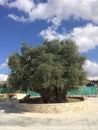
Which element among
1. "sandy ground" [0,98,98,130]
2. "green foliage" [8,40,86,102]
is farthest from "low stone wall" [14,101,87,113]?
"green foliage" [8,40,86,102]

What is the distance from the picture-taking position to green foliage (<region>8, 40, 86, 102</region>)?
23703 millimetres

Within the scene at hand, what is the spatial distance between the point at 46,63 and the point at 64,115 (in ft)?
14.8

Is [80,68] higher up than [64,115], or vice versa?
[80,68]

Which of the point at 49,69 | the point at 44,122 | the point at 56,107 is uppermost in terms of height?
the point at 49,69

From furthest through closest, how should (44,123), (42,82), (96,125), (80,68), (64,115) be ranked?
(80,68), (42,82), (64,115), (44,123), (96,125)

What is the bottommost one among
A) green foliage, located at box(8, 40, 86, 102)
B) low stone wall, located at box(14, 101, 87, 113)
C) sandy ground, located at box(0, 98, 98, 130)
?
sandy ground, located at box(0, 98, 98, 130)

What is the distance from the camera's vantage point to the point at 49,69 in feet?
76.9

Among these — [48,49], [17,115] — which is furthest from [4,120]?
[48,49]

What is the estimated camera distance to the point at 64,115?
2212cm

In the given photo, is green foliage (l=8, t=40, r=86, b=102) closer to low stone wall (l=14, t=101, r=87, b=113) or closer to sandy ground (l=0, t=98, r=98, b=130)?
low stone wall (l=14, t=101, r=87, b=113)

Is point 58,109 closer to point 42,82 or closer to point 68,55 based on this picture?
point 42,82

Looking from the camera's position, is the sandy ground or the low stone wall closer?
the sandy ground

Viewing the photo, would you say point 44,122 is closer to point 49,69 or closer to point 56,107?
point 56,107

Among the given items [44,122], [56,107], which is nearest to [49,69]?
[56,107]
